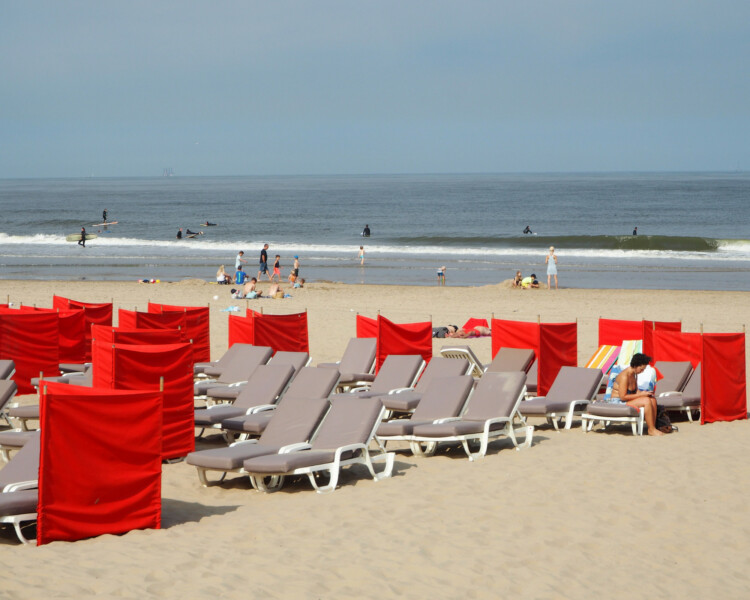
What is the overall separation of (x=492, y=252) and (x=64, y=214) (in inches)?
1990

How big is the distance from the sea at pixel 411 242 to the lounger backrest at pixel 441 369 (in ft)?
60.2

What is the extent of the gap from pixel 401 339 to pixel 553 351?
2.16 meters

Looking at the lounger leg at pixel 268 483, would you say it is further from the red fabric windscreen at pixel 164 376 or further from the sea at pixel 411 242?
the sea at pixel 411 242

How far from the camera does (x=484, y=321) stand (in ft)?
59.4

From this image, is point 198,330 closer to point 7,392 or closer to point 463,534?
point 7,392

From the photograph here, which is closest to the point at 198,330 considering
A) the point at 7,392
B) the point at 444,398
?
the point at 7,392

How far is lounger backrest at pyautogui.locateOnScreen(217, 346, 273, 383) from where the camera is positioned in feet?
39.4

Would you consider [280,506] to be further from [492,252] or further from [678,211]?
[678,211]

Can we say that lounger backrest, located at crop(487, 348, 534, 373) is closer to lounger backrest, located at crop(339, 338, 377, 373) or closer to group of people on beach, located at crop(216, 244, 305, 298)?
lounger backrest, located at crop(339, 338, 377, 373)

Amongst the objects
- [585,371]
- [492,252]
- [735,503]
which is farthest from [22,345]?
[492,252]

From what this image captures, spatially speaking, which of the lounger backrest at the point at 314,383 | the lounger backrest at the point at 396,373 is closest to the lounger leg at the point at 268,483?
the lounger backrest at the point at 314,383

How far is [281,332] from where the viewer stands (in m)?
13.9

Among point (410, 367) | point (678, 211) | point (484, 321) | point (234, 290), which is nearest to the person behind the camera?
point (410, 367)

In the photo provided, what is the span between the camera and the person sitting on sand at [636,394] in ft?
33.7
